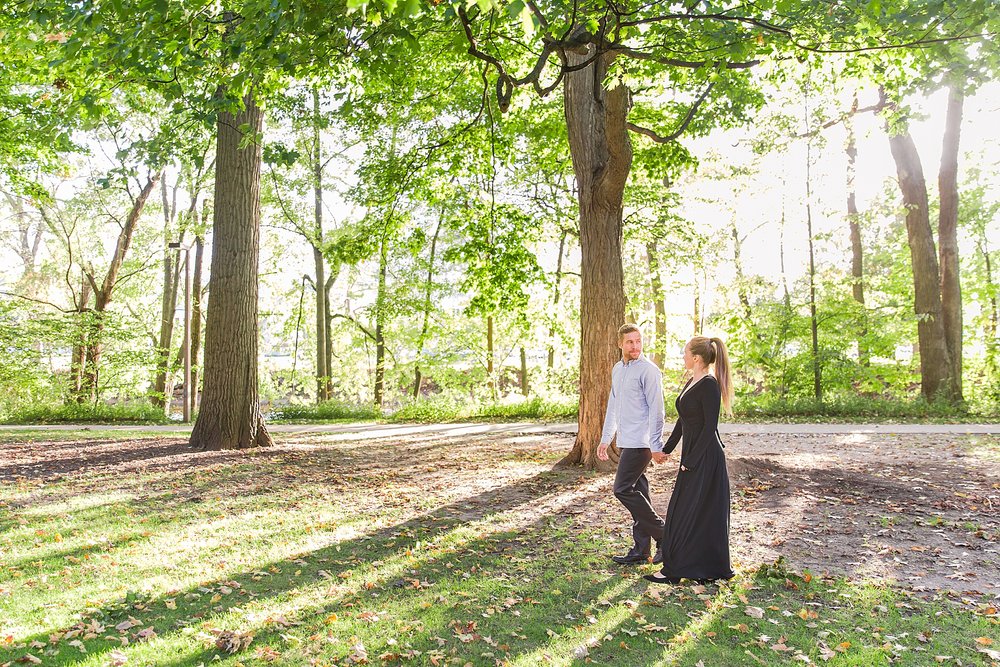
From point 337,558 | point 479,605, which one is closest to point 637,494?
point 479,605

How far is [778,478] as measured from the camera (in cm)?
878

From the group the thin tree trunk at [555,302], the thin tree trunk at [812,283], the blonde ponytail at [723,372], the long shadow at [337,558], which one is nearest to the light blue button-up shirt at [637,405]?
the blonde ponytail at [723,372]

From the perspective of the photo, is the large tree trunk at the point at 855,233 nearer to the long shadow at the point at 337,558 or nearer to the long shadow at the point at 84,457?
the long shadow at the point at 337,558

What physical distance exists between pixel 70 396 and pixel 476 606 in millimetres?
21135

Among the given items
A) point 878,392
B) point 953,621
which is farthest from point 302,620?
point 878,392

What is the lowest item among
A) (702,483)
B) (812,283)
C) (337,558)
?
(337,558)

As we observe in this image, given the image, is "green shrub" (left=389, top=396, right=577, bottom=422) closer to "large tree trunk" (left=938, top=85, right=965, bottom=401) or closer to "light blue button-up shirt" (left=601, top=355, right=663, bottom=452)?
→ "large tree trunk" (left=938, top=85, right=965, bottom=401)

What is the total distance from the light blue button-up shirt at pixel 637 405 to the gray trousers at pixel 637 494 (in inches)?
3.8

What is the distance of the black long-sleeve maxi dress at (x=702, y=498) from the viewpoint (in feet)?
16.7

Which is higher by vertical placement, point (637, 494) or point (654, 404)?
point (654, 404)

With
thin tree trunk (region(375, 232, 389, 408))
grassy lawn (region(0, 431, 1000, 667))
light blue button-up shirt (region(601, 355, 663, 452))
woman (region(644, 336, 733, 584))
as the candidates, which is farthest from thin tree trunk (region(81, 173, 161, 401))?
woman (region(644, 336, 733, 584))

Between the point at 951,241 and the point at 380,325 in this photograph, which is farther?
the point at 380,325

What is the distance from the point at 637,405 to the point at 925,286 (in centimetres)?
1474

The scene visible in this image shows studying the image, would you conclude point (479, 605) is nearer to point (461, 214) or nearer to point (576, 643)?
point (576, 643)
